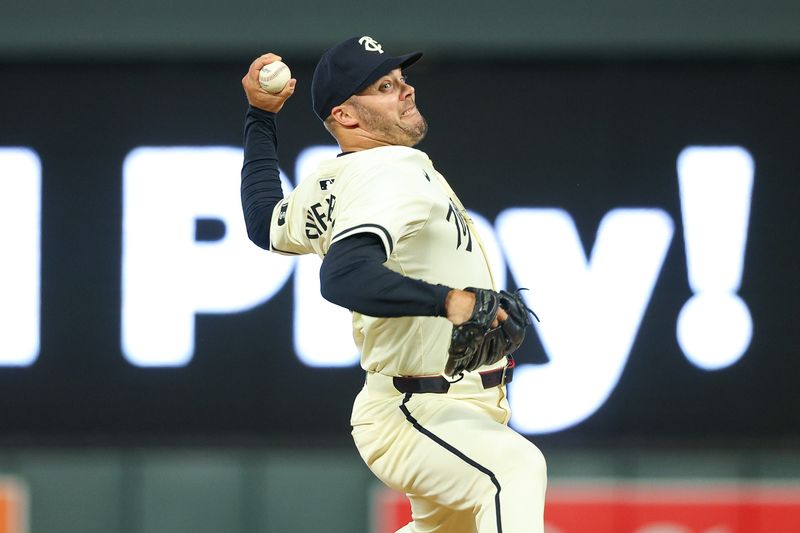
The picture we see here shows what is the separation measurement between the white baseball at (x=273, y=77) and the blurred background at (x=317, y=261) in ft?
5.14

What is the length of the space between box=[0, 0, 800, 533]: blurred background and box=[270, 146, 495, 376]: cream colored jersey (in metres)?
1.97

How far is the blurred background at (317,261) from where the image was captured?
16.3 feet

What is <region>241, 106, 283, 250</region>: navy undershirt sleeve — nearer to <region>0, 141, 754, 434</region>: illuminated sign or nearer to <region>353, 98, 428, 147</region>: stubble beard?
<region>353, 98, 428, 147</region>: stubble beard

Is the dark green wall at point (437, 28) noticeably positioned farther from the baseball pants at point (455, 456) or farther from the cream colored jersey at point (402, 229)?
the baseball pants at point (455, 456)

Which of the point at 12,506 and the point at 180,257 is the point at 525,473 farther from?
the point at 12,506

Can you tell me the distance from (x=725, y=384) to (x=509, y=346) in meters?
2.32

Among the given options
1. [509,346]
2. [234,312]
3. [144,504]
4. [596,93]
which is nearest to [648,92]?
[596,93]

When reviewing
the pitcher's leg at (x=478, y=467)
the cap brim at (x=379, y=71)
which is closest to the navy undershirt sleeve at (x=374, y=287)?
the pitcher's leg at (x=478, y=467)

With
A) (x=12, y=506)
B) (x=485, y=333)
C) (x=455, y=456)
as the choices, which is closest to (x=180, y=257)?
(x=12, y=506)

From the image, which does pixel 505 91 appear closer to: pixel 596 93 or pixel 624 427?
pixel 596 93

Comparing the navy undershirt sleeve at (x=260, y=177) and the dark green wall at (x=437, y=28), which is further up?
the dark green wall at (x=437, y=28)

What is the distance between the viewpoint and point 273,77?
11.1 ft

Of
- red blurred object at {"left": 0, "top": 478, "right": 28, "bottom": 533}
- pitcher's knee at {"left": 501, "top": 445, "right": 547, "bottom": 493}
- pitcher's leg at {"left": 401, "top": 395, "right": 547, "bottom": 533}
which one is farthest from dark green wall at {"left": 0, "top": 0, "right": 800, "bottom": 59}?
pitcher's knee at {"left": 501, "top": 445, "right": 547, "bottom": 493}

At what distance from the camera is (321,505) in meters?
5.02
